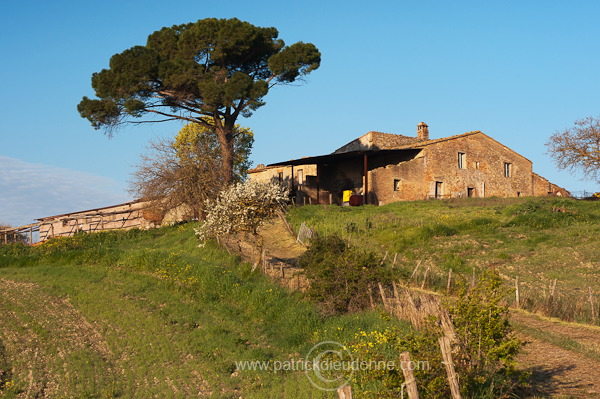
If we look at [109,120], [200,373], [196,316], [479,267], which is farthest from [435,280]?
[109,120]

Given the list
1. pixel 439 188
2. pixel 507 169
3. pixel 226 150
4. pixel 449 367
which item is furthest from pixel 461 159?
pixel 449 367

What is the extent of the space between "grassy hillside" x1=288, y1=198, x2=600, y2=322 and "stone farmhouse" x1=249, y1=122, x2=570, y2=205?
3429mm

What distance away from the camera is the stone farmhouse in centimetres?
4016

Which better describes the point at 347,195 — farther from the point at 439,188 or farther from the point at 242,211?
the point at 242,211

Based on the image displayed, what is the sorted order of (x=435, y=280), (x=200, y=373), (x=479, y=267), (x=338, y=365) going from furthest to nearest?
(x=479, y=267), (x=435, y=280), (x=200, y=373), (x=338, y=365)

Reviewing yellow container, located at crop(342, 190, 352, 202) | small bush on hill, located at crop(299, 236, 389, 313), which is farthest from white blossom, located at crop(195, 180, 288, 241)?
yellow container, located at crop(342, 190, 352, 202)

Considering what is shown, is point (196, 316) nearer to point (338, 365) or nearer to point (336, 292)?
point (336, 292)

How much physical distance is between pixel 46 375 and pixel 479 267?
15.7 m

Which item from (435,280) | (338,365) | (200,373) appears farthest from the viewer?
(435,280)

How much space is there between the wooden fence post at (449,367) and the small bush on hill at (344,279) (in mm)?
7906

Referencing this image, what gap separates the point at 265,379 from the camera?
1357cm

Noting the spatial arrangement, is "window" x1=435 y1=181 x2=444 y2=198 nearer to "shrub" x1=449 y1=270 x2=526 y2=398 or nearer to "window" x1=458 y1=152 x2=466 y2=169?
"window" x1=458 y1=152 x2=466 y2=169

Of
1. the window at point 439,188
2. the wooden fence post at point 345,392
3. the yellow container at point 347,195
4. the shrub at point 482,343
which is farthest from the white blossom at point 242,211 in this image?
the window at point 439,188

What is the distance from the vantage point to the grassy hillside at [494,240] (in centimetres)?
2041
